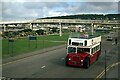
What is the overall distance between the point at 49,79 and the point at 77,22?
3903 inches

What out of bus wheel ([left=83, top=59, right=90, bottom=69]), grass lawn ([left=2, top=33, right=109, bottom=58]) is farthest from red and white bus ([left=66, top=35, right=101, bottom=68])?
grass lawn ([left=2, top=33, right=109, bottom=58])

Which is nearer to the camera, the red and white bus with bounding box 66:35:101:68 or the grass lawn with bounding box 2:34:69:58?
the red and white bus with bounding box 66:35:101:68

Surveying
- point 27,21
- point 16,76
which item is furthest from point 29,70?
point 27,21

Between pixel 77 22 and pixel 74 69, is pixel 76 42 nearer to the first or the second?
pixel 74 69

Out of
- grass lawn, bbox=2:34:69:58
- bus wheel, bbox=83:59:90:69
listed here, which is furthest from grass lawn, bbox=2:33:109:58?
bus wheel, bbox=83:59:90:69

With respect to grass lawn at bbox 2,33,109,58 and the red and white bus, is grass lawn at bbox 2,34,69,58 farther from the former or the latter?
the red and white bus

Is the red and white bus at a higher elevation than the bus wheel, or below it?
higher

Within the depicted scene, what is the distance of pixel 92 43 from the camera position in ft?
94.2

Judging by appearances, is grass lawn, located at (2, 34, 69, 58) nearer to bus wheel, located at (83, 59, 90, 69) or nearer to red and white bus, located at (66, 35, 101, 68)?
red and white bus, located at (66, 35, 101, 68)

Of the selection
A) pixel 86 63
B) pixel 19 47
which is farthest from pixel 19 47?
pixel 86 63

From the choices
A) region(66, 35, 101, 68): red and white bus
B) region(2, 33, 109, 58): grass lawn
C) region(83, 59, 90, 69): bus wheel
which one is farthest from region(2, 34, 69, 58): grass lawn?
region(83, 59, 90, 69): bus wheel

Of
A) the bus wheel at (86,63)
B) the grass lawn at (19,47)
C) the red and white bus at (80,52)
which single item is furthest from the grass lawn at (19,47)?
the bus wheel at (86,63)

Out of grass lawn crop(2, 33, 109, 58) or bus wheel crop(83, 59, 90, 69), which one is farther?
grass lawn crop(2, 33, 109, 58)

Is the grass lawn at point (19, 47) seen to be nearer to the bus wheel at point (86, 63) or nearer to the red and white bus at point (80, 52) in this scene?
the red and white bus at point (80, 52)
